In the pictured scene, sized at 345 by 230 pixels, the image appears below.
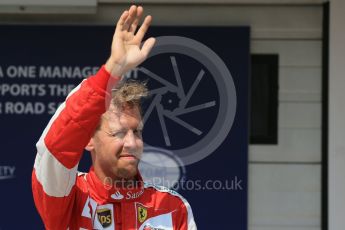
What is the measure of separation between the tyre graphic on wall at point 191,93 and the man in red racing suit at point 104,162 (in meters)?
2.19

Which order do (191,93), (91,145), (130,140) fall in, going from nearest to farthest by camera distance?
(130,140) < (91,145) < (191,93)

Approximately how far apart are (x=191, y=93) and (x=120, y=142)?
245cm

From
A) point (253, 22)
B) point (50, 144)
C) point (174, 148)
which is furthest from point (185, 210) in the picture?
point (253, 22)

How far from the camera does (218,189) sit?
447 cm

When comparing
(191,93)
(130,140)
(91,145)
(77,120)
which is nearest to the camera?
(77,120)

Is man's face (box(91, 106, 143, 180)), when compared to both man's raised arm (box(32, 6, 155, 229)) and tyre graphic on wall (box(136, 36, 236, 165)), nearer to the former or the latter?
man's raised arm (box(32, 6, 155, 229))

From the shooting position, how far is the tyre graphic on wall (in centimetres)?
443

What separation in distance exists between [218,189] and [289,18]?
1241 millimetres

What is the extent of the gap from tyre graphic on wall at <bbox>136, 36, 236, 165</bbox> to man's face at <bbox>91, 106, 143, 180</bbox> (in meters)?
2.37

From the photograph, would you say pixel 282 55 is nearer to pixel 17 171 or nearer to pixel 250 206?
pixel 250 206

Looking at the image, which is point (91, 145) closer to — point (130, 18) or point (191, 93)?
point (130, 18)

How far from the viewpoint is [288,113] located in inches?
178

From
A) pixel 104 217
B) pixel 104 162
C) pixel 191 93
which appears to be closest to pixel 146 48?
pixel 104 162

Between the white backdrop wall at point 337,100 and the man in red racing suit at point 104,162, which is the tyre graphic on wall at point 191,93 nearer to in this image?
the white backdrop wall at point 337,100
